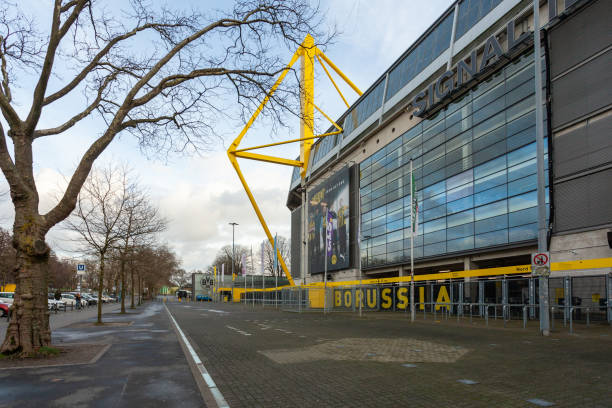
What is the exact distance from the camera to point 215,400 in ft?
19.2

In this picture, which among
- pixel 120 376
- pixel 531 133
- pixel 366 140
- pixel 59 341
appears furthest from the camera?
pixel 366 140

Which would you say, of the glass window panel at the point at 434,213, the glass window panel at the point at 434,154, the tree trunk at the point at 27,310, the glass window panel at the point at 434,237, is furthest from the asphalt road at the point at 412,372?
the glass window panel at the point at 434,154

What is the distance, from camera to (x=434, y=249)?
33281 mm

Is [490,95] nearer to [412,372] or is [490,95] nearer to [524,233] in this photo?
[524,233]

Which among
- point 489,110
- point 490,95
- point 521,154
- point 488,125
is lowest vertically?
point 521,154

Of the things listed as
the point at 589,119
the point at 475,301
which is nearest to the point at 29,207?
the point at 475,301

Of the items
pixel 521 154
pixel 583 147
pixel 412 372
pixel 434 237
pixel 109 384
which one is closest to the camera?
Answer: pixel 109 384

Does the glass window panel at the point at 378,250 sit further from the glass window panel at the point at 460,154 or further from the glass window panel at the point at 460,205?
the glass window panel at the point at 460,154

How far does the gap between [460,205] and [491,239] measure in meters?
3.77

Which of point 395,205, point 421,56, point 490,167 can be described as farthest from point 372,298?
point 421,56

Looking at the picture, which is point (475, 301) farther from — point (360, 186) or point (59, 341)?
point (360, 186)

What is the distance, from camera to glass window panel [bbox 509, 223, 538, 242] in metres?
24.4

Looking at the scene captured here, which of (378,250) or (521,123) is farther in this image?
(378,250)

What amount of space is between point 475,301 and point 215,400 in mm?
19906
